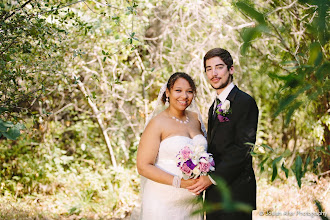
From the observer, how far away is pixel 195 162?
2428 mm

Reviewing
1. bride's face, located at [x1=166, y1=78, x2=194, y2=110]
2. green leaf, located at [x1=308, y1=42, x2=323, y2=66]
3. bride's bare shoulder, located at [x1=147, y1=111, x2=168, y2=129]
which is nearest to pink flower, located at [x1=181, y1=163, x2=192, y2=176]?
bride's bare shoulder, located at [x1=147, y1=111, x2=168, y2=129]

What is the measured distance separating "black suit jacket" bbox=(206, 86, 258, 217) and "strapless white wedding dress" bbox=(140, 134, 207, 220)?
11.1 inches

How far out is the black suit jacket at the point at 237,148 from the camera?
2.50 metres

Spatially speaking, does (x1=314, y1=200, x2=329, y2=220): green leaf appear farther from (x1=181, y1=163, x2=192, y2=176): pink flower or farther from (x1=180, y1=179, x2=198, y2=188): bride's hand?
(x1=180, y1=179, x2=198, y2=188): bride's hand

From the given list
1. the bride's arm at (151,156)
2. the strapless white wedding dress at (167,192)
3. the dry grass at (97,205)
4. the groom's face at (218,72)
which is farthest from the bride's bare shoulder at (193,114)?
the dry grass at (97,205)

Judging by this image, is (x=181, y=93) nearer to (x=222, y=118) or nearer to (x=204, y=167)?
(x=222, y=118)

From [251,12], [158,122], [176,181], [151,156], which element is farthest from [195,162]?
[251,12]

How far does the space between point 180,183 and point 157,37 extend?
3.74 metres

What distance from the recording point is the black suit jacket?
250 cm

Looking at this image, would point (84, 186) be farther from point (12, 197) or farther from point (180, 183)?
point (180, 183)

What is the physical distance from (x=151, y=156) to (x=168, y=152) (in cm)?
14

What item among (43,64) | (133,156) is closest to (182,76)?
(43,64)

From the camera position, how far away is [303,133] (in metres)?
7.06

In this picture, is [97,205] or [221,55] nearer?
[221,55]
